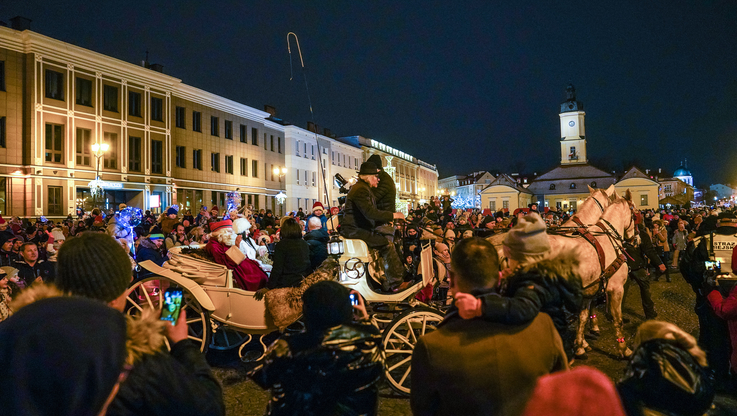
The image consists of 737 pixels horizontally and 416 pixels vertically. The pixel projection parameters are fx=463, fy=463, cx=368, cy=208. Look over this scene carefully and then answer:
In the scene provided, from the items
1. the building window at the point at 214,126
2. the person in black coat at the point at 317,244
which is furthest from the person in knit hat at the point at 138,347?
the building window at the point at 214,126

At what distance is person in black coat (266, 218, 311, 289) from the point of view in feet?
18.7

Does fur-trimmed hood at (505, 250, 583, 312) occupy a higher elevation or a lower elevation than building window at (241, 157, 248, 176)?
lower

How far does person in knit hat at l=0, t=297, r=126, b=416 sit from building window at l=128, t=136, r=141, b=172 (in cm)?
3087

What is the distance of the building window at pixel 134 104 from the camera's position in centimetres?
2902

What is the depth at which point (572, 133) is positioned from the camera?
86.6 meters

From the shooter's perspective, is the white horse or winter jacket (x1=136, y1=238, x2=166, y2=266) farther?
winter jacket (x1=136, y1=238, x2=166, y2=266)

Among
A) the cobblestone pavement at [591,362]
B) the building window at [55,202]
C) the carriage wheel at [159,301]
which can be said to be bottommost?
the cobblestone pavement at [591,362]

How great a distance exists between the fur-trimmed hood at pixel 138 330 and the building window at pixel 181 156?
33.2 meters

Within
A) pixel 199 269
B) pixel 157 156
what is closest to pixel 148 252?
pixel 199 269

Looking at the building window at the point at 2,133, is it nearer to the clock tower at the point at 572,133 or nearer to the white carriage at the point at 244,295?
the white carriage at the point at 244,295

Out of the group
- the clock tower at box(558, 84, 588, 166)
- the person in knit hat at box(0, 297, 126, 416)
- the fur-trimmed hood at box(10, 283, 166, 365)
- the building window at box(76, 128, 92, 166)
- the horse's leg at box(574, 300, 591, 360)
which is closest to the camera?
the person in knit hat at box(0, 297, 126, 416)

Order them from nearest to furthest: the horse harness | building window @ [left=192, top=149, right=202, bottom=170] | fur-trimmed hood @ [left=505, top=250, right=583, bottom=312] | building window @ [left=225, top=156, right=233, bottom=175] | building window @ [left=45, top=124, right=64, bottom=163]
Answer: fur-trimmed hood @ [left=505, top=250, right=583, bottom=312] < the horse harness < building window @ [left=45, top=124, right=64, bottom=163] < building window @ [left=192, top=149, right=202, bottom=170] < building window @ [left=225, top=156, right=233, bottom=175]

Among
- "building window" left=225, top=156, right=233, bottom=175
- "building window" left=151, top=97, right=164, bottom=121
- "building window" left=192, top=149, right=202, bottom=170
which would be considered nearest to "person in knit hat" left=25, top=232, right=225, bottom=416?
"building window" left=151, top=97, right=164, bottom=121

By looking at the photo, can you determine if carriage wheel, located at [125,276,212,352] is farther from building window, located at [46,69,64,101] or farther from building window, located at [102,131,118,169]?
building window, located at [102,131,118,169]
